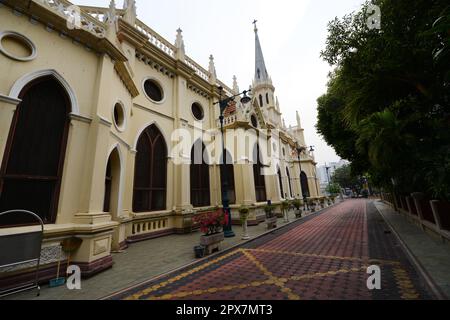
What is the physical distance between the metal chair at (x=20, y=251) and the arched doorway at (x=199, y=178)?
346 inches

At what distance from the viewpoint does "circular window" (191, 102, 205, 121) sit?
570 inches

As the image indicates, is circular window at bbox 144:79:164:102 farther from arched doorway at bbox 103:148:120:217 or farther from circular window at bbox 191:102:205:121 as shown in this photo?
arched doorway at bbox 103:148:120:217

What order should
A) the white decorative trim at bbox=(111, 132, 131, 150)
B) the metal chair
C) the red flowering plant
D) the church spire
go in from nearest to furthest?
the metal chair → the red flowering plant → the white decorative trim at bbox=(111, 132, 131, 150) → the church spire

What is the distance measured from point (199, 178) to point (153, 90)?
21.0 ft

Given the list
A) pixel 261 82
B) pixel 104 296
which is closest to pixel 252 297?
pixel 104 296

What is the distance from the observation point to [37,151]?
5.20 m

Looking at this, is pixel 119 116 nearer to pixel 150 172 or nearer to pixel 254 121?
pixel 150 172

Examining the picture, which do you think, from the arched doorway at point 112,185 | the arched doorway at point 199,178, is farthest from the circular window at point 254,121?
the arched doorway at point 112,185

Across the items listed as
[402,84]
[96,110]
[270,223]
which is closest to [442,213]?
[402,84]

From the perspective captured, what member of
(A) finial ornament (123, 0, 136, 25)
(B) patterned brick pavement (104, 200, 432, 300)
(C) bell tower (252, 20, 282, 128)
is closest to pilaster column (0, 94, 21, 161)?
(B) patterned brick pavement (104, 200, 432, 300)

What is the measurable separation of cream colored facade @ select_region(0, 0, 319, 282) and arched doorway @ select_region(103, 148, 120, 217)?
0.04 meters

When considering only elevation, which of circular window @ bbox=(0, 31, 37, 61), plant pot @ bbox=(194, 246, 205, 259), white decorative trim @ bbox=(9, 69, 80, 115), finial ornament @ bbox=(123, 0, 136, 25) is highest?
finial ornament @ bbox=(123, 0, 136, 25)
